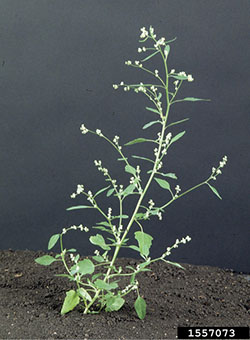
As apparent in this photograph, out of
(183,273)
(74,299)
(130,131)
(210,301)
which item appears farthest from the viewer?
(130,131)

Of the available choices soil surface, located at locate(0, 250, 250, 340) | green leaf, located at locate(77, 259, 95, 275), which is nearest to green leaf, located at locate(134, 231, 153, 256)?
green leaf, located at locate(77, 259, 95, 275)

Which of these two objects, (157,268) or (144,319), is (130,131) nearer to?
(157,268)

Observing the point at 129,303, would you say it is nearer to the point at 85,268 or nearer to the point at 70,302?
the point at 70,302

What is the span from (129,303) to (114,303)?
26cm

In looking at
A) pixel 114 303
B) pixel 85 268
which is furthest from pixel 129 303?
pixel 85 268

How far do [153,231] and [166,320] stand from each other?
1.05 metres

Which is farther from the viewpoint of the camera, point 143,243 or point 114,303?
point 114,303

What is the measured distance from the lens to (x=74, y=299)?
192 cm

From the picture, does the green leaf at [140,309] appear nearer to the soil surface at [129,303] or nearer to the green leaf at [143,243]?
the soil surface at [129,303]

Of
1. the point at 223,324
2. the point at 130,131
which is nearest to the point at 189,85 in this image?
the point at 130,131

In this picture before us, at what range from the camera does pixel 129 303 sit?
2152 mm

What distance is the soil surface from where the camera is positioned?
5.99 ft

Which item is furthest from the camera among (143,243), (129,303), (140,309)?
(129,303)

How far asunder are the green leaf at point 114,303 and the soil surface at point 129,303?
0.05m
